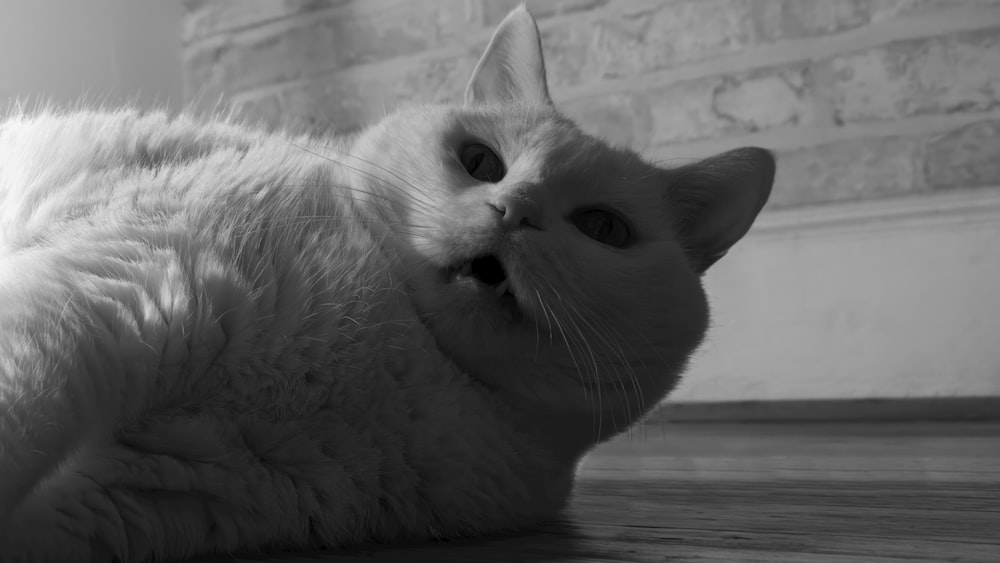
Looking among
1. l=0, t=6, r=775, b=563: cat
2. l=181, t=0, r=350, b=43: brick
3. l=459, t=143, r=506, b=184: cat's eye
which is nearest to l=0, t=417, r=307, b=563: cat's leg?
l=0, t=6, r=775, b=563: cat

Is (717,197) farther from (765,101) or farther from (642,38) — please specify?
(642,38)

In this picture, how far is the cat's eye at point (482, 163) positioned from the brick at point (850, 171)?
4.41ft

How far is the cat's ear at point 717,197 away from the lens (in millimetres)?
1410

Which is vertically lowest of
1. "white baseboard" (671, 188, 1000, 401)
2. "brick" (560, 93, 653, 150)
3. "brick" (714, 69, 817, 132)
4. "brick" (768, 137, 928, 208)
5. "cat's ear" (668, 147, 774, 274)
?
"white baseboard" (671, 188, 1000, 401)

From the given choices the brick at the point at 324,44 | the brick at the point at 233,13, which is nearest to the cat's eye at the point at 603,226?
the brick at the point at 324,44

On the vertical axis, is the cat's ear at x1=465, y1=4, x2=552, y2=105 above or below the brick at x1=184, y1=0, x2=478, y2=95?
above

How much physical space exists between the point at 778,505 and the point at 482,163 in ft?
1.92

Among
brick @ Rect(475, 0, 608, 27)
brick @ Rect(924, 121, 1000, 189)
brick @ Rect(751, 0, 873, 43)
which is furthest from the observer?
brick @ Rect(475, 0, 608, 27)

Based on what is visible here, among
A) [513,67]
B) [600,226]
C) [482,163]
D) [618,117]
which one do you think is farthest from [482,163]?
[618,117]

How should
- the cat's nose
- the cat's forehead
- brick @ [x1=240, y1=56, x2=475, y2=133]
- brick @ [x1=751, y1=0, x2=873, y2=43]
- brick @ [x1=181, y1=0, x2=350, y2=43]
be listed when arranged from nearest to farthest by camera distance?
1. the cat's nose
2. the cat's forehead
3. brick @ [x1=751, y1=0, x2=873, y2=43]
4. brick @ [x1=240, y1=56, x2=475, y2=133]
5. brick @ [x1=181, y1=0, x2=350, y2=43]

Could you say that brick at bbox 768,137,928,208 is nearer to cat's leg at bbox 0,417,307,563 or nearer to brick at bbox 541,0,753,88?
brick at bbox 541,0,753,88

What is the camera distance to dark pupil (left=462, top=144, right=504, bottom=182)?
4.04 ft

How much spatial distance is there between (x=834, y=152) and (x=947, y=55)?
33 cm

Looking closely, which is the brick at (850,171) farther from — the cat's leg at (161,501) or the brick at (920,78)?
the cat's leg at (161,501)
